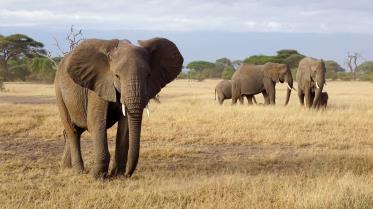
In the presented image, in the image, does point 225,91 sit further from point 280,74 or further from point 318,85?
point 318,85

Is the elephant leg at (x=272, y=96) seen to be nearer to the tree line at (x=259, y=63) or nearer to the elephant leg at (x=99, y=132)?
the elephant leg at (x=99, y=132)

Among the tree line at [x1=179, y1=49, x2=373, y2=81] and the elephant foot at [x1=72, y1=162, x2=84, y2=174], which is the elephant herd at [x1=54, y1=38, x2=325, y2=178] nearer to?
the elephant foot at [x1=72, y1=162, x2=84, y2=174]

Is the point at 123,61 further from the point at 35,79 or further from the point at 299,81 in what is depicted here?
the point at 35,79

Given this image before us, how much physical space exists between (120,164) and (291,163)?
344cm

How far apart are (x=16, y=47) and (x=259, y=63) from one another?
2478cm

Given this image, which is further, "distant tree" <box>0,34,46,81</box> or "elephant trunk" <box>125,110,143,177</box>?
"distant tree" <box>0,34,46,81</box>

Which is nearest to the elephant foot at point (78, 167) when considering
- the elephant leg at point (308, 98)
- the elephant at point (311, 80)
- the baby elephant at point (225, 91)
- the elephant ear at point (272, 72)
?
the elephant at point (311, 80)

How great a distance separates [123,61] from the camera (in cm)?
809

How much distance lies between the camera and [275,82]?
26.8 m

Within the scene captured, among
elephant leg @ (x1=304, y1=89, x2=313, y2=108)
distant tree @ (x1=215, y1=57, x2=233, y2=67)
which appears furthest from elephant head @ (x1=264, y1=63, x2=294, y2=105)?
distant tree @ (x1=215, y1=57, x2=233, y2=67)

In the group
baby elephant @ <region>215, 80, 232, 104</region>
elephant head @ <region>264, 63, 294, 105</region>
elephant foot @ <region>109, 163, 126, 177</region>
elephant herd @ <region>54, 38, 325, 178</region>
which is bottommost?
baby elephant @ <region>215, 80, 232, 104</region>

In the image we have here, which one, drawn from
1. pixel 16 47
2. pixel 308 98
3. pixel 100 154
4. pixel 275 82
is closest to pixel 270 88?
pixel 275 82

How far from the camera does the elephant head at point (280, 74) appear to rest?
26.1m

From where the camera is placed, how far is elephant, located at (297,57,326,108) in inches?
884
